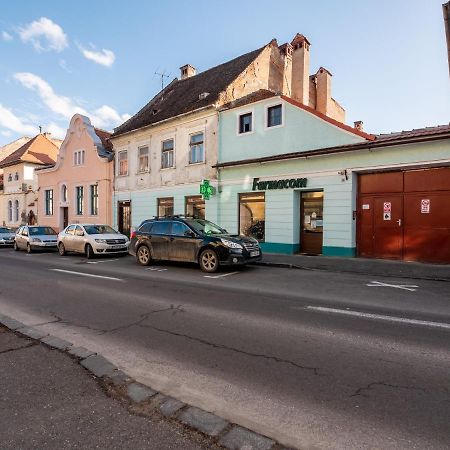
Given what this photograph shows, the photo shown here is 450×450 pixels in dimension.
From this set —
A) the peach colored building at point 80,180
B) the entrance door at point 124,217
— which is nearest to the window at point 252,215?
the entrance door at point 124,217

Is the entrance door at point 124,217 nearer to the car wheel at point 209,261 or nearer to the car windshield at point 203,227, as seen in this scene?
the car windshield at point 203,227

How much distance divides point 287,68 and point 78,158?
16468 mm

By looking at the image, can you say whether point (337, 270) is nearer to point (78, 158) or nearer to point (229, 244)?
point (229, 244)

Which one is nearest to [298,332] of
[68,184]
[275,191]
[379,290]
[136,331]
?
[136,331]

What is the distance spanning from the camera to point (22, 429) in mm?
2738

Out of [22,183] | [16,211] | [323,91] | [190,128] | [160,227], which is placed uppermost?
[323,91]

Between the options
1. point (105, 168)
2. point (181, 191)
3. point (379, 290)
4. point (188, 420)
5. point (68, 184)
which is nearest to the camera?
point (188, 420)

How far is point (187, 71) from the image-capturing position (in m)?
27.9

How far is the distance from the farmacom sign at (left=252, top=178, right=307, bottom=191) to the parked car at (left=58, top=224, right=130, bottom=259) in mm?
6526

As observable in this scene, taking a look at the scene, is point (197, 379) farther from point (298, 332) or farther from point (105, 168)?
point (105, 168)

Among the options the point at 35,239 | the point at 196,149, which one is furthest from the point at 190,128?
the point at 35,239

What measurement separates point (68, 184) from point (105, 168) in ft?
15.9

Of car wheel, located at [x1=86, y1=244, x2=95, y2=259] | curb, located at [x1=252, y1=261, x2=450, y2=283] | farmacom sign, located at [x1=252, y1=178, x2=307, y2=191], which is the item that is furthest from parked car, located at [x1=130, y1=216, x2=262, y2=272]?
farmacom sign, located at [x1=252, y1=178, x2=307, y2=191]

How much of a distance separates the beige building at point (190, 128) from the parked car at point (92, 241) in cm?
467
